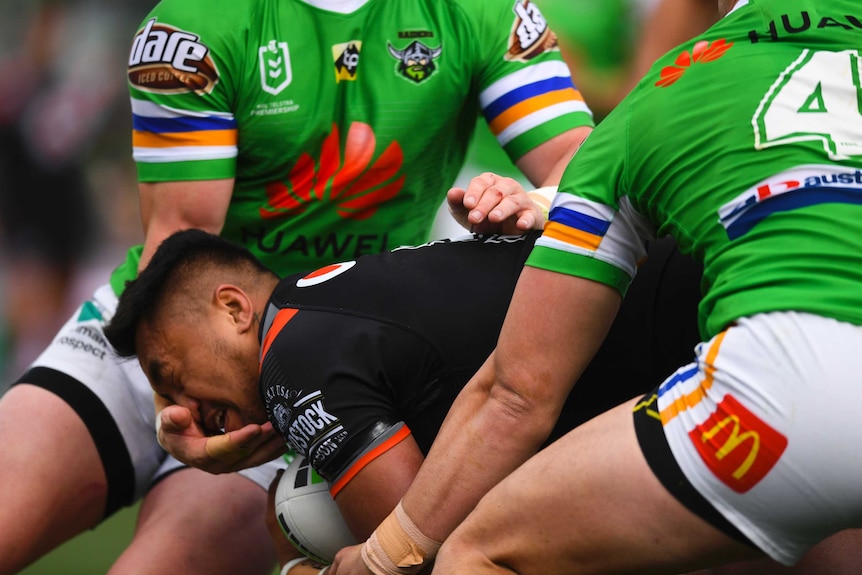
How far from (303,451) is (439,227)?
127 inches

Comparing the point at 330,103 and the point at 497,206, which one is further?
the point at 330,103

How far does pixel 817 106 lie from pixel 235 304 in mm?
1333

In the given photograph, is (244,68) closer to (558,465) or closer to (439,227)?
(558,465)

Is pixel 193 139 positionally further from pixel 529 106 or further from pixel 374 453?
pixel 374 453

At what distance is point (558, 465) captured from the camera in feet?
5.61

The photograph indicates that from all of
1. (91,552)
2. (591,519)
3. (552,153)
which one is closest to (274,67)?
(552,153)

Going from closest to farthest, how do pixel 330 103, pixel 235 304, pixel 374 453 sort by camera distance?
1. pixel 374 453
2. pixel 235 304
3. pixel 330 103

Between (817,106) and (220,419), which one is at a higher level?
(817,106)

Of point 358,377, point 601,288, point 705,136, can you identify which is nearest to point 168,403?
point 358,377

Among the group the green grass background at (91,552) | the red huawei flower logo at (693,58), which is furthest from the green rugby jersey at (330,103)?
the green grass background at (91,552)

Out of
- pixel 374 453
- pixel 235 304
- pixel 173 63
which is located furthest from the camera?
pixel 173 63

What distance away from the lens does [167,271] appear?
2.55 meters

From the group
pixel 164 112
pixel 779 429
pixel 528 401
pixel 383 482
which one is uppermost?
pixel 164 112

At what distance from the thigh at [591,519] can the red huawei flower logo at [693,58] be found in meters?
0.51
